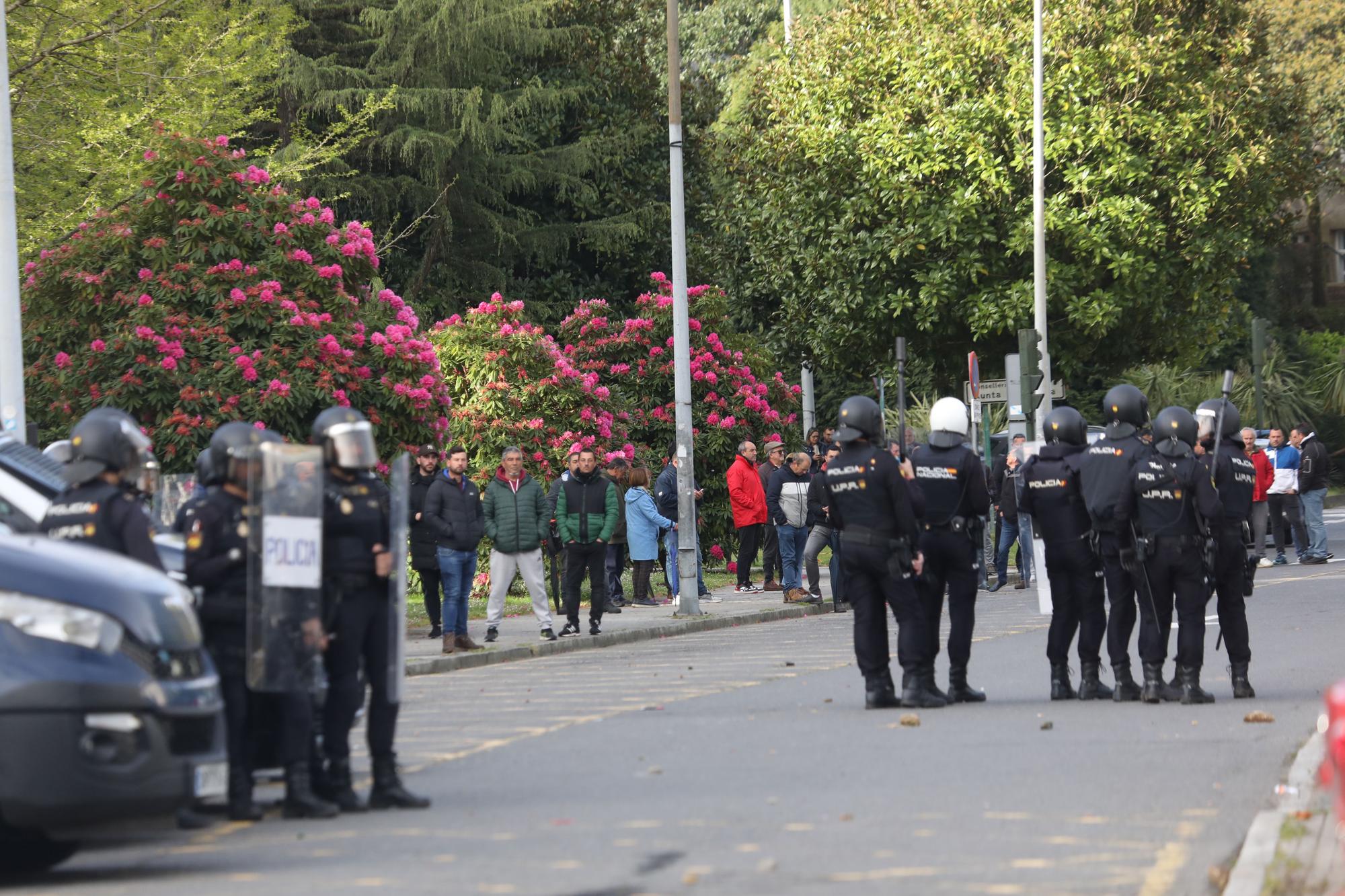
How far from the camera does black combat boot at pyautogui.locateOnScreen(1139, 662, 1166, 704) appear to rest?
13.1 metres

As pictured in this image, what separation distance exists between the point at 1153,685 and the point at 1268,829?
5110mm

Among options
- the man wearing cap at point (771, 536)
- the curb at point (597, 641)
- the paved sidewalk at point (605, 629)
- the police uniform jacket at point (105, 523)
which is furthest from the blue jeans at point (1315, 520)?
the police uniform jacket at point (105, 523)

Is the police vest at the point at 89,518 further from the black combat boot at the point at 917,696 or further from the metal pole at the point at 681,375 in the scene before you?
the metal pole at the point at 681,375

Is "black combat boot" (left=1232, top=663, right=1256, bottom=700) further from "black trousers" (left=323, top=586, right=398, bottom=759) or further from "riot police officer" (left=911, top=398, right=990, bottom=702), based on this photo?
"black trousers" (left=323, top=586, right=398, bottom=759)

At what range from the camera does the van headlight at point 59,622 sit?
24.7 ft

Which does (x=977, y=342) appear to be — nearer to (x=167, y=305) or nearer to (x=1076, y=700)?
(x=167, y=305)

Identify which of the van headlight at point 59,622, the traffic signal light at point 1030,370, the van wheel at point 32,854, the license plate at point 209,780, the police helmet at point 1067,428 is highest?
the traffic signal light at point 1030,370

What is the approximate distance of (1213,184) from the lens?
111 ft

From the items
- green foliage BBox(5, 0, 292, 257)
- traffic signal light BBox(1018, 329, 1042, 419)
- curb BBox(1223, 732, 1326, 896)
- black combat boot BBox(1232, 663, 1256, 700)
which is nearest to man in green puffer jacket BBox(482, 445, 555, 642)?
green foliage BBox(5, 0, 292, 257)

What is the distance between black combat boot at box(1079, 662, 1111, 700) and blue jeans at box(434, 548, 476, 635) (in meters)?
6.53

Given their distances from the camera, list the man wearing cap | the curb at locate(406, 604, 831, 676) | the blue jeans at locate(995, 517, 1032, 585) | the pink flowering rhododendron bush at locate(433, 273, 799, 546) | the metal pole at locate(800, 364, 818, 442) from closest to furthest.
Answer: the curb at locate(406, 604, 831, 676) → the man wearing cap → the blue jeans at locate(995, 517, 1032, 585) → the pink flowering rhododendron bush at locate(433, 273, 799, 546) → the metal pole at locate(800, 364, 818, 442)

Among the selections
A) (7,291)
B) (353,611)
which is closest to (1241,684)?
(353,611)

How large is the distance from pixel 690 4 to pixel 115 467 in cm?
5836

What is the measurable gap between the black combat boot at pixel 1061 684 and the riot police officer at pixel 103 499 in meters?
6.64
